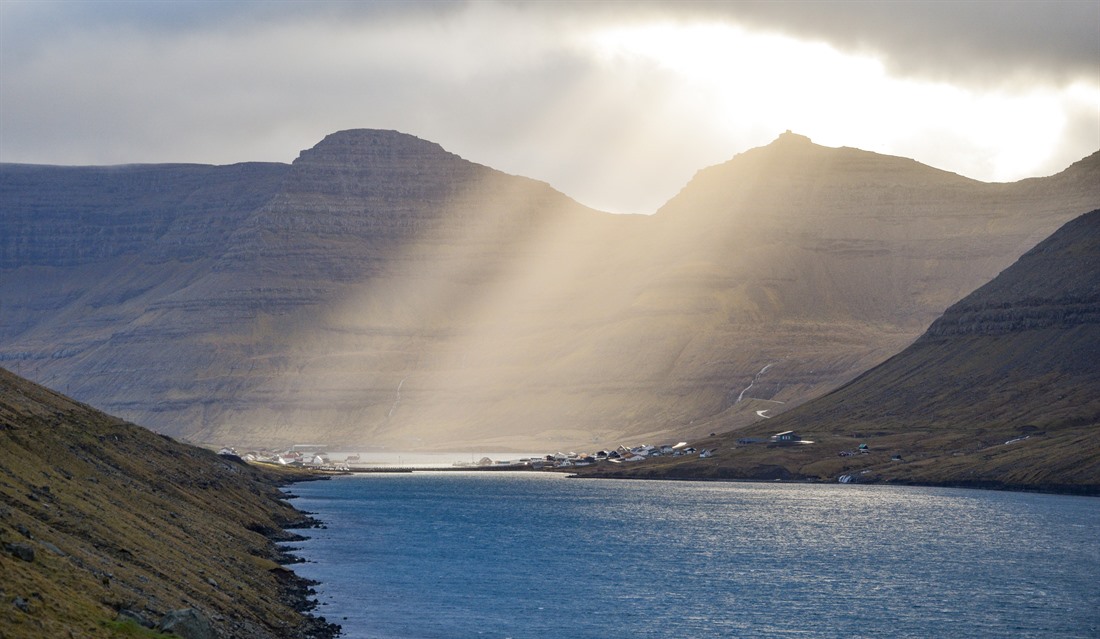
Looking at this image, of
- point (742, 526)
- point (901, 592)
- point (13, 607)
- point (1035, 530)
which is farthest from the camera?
point (742, 526)

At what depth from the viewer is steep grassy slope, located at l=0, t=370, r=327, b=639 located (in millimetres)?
52625

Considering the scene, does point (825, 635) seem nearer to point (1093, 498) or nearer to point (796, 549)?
point (796, 549)

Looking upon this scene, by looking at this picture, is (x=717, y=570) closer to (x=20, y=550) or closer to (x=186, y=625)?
(x=186, y=625)

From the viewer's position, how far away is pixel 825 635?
272ft

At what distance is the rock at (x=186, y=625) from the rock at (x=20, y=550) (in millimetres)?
5960

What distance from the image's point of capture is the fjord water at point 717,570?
86188mm

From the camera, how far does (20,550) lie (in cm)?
5409

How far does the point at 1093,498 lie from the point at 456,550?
94.8 metres

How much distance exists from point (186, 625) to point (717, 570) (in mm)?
68189

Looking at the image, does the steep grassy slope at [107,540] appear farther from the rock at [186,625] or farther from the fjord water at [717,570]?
the fjord water at [717,570]

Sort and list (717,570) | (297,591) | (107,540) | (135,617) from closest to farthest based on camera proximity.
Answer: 1. (135,617)
2. (107,540)
3. (297,591)
4. (717,570)

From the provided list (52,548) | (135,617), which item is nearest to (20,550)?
(52,548)

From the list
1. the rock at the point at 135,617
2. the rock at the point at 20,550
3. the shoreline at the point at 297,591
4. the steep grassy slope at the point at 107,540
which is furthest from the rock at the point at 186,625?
the shoreline at the point at 297,591

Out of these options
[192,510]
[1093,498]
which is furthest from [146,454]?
[1093,498]
